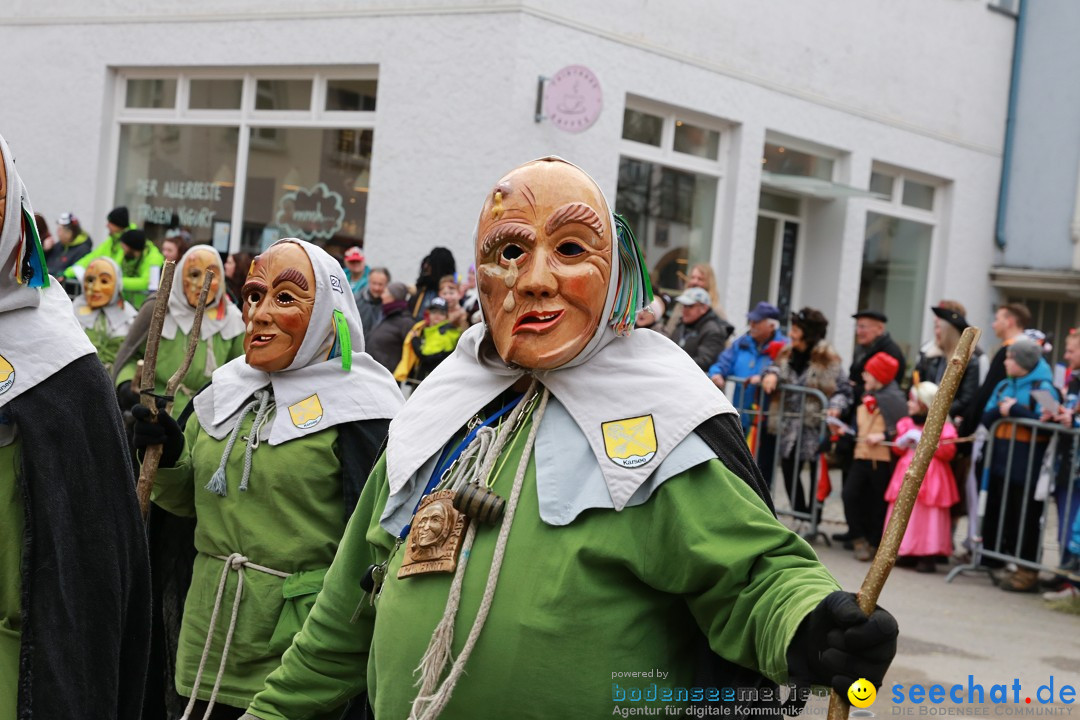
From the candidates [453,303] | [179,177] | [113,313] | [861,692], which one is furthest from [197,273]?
[179,177]

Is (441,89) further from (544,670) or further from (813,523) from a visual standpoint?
(544,670)

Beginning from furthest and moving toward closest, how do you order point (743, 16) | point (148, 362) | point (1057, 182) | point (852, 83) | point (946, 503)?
point (1057, 182) < point (852, 83) < point (743, 16) < point (946, 503) < point (148, 362)

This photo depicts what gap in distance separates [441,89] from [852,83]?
5.39 metres

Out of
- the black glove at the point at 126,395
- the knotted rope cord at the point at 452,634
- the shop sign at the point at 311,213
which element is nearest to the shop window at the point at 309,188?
the shop sign at the point at 311,213

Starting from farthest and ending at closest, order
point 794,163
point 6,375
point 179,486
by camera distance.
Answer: point 794,163, point 179,486, point 6,375

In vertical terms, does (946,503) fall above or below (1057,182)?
below

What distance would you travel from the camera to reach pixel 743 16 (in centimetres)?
1418

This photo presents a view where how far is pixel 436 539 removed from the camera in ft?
8.95

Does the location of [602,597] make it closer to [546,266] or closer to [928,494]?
[546,266]

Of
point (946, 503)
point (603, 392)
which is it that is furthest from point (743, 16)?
point (603, 392)

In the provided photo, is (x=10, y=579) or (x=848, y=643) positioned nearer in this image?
(x=848, y=643)

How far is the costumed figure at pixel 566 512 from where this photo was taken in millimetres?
2551

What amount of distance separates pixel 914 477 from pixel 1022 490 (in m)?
7.66

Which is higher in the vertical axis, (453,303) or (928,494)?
(453,303)
